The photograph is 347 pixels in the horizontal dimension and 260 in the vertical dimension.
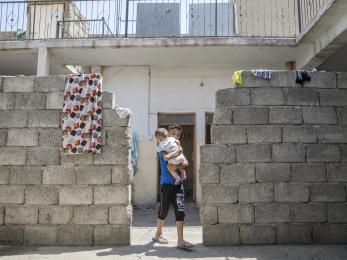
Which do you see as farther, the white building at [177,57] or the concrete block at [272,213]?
the white building at [177,57]

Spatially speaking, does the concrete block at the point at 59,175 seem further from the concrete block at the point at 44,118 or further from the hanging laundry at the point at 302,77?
the hanging laundry at the point at 302,77

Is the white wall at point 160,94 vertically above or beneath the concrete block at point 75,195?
above

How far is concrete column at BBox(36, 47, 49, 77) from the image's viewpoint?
29.3ft

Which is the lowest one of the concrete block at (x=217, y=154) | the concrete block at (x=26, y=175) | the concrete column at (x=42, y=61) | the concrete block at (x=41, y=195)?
the concrete block at (x=41, y=195)

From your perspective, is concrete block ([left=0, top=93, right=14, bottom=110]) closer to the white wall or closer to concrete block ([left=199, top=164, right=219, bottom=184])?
concrete block ([left=199, top=164, right=219, bottom=184])

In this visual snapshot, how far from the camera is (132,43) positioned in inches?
342

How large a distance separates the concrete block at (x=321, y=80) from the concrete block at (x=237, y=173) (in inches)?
60.7

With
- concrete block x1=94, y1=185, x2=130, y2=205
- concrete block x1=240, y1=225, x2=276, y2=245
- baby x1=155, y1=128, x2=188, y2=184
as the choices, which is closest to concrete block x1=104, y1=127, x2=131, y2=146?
baby x1=155, y1=128, x2=188, y2=184

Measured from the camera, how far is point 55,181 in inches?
204

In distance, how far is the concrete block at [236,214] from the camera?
5.04m

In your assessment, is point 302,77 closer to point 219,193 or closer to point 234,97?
point 234,97

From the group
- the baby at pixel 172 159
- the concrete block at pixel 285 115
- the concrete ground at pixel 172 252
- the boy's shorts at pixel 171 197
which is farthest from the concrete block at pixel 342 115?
the boy's shorts at pixel 171 197

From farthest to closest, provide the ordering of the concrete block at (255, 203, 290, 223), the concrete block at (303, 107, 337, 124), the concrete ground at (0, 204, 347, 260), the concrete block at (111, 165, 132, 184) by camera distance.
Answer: the concrete block at (303, 107, 337, 124), the concrete block at (111, 165, 132, 184), the concrete block at (255, 203, 290, 223), the concrete ground at (0, 204, 347, 260)

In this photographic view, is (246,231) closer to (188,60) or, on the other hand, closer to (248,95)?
(248,95)
